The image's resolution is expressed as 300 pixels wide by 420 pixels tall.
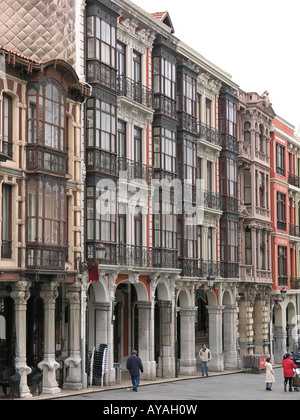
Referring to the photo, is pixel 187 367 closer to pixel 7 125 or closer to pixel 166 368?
pixel 166 368

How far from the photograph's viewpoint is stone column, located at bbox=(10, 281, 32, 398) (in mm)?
30606

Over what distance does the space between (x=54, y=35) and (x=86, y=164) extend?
5.35 metres

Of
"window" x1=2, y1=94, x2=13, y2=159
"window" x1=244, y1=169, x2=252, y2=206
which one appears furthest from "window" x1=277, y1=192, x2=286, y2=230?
"window" x1=2, y1=94, x2=13, y2=159

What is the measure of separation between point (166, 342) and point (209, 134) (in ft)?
41.3

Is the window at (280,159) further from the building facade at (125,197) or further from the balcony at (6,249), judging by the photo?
the balcony at (6,249)

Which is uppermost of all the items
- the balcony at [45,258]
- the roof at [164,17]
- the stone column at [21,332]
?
the roof at [164,17]

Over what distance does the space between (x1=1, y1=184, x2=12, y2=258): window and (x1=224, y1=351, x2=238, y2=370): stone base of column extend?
22020 millimetres

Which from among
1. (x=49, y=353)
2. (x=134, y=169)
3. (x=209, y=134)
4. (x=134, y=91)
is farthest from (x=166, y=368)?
(x=209, y=134)

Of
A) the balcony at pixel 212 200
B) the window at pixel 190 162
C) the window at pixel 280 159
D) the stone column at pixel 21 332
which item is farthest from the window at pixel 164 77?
the window at pixel 280 159

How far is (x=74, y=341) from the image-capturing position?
34500 mm

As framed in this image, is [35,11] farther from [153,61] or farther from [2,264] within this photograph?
[2,264]

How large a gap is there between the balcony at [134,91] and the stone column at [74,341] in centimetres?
916

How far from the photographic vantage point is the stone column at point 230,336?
A: 49938mm

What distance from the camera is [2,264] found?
3031cm
